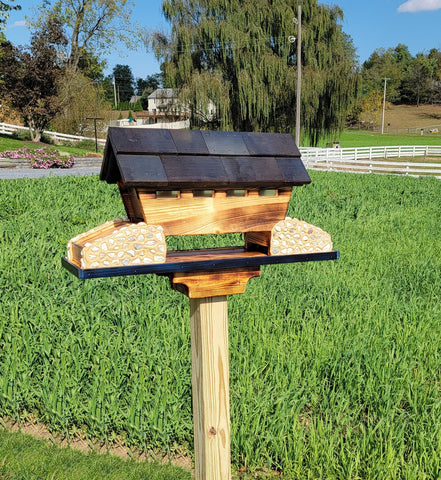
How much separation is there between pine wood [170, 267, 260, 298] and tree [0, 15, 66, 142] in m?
25.2

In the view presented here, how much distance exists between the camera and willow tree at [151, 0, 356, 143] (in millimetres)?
22266

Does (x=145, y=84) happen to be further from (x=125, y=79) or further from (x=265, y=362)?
(x=265, y=362)

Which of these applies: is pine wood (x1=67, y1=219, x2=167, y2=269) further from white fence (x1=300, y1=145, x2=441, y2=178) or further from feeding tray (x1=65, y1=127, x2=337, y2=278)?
white fence (x1=300, y1=145, x2=441, y2=178)

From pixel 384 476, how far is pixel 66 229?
21.8ft

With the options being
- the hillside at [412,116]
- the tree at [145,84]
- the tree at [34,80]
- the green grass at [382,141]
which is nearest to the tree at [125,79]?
the tree at [145,84]

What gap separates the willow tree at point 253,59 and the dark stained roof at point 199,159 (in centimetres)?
2089

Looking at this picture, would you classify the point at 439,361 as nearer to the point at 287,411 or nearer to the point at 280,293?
the point at 287,411

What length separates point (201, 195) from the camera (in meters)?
1.87

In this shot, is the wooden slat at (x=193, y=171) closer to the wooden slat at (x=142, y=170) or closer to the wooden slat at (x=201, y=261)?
the wooden slat at (x=142, y=170)

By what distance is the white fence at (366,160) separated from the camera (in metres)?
20.5

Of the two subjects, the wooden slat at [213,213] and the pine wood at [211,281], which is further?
the pine wood at [211,281]

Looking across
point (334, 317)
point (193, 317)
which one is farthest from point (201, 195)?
point (334, 317)

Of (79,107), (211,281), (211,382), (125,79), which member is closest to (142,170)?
(211,281)

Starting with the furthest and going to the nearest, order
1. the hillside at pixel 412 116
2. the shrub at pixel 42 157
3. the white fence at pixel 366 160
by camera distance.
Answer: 1. the hillside at pixel 412 116
2. the white fence at pixel 366 160
3. the shrub at pixel 42 157
